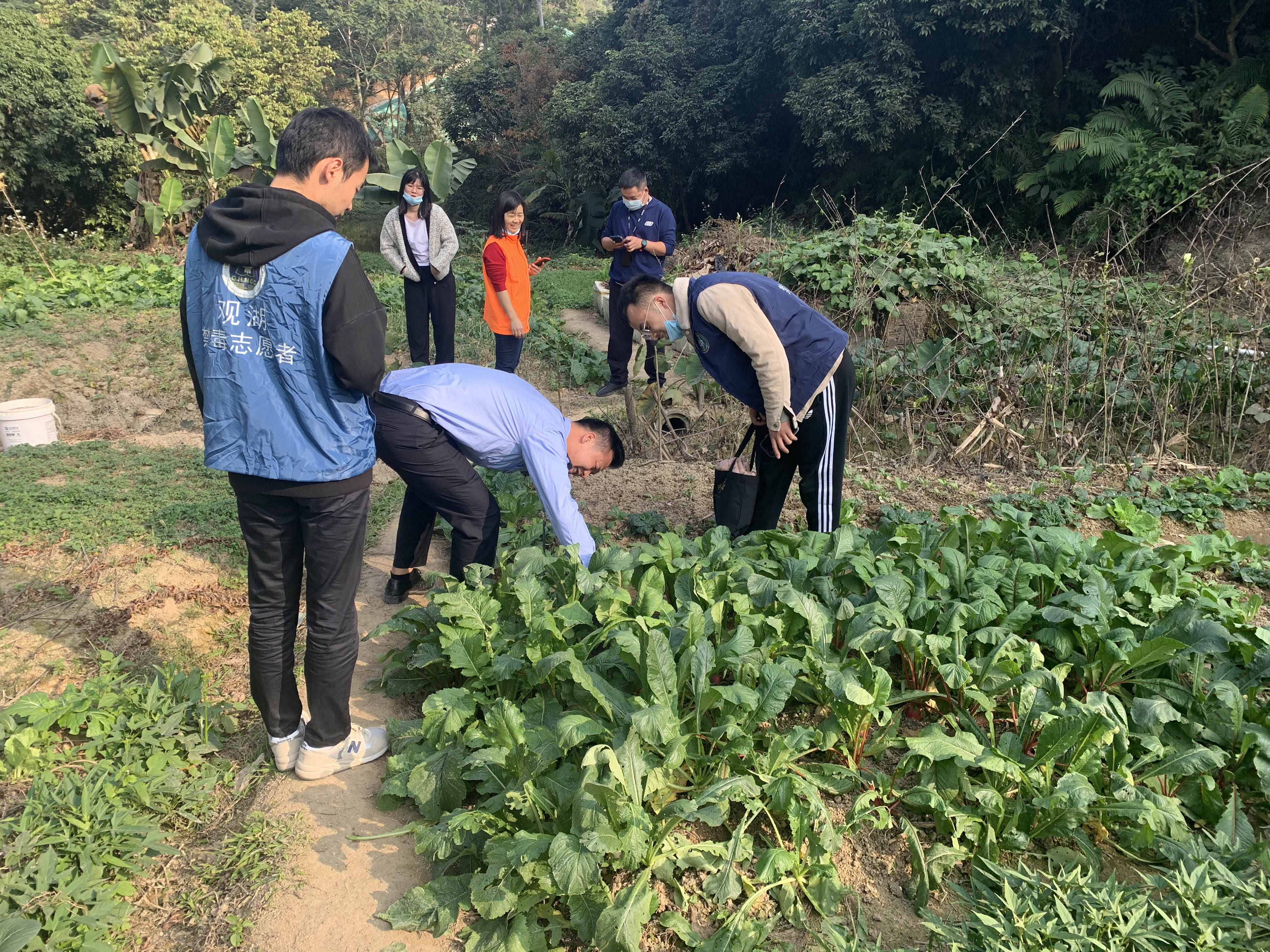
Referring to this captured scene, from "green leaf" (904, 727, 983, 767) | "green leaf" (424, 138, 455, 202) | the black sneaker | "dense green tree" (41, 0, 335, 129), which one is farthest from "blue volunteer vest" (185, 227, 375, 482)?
"dense green tree" (41, 0, 335, 129)

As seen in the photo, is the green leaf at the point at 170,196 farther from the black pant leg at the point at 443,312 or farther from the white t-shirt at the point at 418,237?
the white t-shirt at the point at 418,237

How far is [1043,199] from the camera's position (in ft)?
45.2

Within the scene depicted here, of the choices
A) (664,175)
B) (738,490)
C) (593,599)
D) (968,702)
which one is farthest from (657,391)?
(664,175)

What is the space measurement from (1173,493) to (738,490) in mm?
2824

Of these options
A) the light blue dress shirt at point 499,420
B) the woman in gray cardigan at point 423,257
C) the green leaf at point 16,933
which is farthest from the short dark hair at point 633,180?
the green leaf at point 16,933

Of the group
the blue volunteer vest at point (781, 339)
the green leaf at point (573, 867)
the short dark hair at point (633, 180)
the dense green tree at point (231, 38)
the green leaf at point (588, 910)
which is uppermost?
the dense green tree at point (231, 38)

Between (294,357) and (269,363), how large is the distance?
8 cm

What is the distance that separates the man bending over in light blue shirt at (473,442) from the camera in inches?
141

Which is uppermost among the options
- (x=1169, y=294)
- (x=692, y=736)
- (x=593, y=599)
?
(x=1169, y=294)

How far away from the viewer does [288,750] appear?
302 centimetres

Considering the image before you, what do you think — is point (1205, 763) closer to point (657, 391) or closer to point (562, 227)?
point (657, 391)

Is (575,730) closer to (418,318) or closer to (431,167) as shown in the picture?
(418,318)

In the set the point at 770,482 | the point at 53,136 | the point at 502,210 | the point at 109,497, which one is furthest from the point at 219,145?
the point at 770,482

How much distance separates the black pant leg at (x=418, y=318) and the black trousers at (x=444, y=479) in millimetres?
4064
